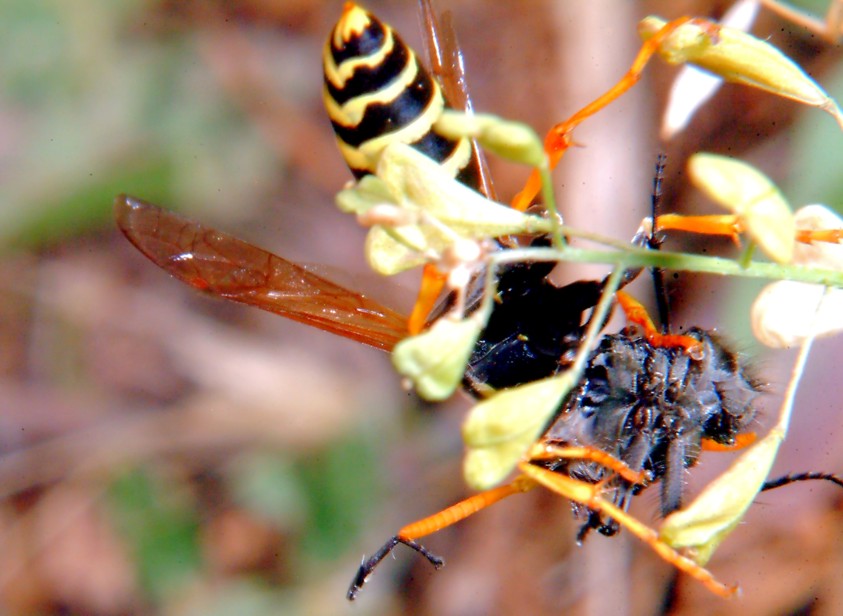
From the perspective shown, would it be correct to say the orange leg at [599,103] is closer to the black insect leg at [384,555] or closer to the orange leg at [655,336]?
the orange leg at [655,336]

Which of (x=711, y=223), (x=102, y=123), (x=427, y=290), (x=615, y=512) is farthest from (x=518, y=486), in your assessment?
(x=102, y=123)

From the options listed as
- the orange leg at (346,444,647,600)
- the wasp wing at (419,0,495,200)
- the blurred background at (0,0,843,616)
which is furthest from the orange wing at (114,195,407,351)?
the blurred background at (0,0,843,616)

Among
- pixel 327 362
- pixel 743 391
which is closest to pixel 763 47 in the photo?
pixel 743 391

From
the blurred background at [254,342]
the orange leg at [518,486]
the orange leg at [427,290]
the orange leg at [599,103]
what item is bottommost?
the blurred background at [254,342]

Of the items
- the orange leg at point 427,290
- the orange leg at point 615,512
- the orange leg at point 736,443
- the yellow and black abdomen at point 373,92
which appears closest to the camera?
the orange leg at point 427,290

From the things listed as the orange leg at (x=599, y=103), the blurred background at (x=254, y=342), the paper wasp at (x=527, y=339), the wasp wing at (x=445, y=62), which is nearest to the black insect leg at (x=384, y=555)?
the paper wasp at (x=527, y=339)
